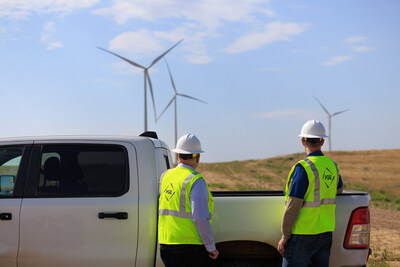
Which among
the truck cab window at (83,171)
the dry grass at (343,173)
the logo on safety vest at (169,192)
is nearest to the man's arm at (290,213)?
the logo on safety vest at (169,192)

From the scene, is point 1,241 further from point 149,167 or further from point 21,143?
point 149,167

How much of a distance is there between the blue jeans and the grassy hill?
33926 mm

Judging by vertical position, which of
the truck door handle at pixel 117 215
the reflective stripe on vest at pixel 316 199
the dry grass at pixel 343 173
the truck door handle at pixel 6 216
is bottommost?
the dry grass at pixel 343 173

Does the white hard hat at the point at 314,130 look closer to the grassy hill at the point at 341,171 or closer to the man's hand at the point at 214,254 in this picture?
the man's hand at the point at 214,254

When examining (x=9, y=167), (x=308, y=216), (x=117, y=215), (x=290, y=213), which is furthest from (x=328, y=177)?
(x=9, y=167)

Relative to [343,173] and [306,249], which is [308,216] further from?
[343,173]

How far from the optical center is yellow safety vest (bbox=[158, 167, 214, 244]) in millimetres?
4484

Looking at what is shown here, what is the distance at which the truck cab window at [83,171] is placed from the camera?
503 centimetres

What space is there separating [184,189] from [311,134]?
139cm

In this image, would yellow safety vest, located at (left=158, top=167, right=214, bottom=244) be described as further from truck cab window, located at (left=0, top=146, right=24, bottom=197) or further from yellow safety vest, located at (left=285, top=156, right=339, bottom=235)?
truck cab window, located at (left=0, top=146, right=24, bottom=197)

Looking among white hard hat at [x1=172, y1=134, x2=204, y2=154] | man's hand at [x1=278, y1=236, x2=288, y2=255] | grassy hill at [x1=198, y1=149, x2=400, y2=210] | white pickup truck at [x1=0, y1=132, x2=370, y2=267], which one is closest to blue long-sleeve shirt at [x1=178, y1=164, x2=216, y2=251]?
white hard hat at [x1=172, y1=134, x2=204, y2=154]

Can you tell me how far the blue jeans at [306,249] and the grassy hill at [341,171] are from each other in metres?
33.9

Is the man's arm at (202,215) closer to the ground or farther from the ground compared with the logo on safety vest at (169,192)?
closer to the ground

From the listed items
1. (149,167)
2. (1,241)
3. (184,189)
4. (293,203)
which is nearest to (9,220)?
(1,241)
